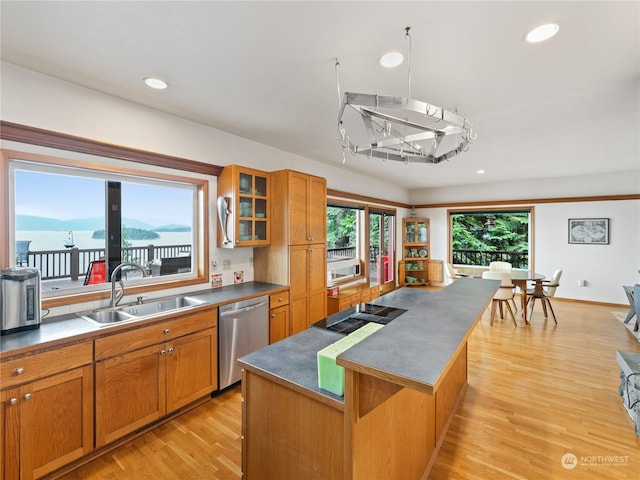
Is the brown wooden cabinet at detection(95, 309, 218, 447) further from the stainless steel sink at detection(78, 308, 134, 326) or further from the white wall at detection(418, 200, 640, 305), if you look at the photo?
the white wall at detection(418, 200, 640, 305)

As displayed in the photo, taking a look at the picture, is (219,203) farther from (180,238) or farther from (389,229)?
(389,229)

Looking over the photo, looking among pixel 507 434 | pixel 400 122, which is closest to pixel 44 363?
pixel 400 122

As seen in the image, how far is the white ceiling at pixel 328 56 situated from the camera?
5.14ft

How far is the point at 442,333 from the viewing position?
1.32 metres

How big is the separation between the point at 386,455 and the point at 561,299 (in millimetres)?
7015

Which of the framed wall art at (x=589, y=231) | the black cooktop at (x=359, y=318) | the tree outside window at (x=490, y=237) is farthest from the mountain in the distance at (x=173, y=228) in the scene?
the framed wall art at (x=589, y=231)

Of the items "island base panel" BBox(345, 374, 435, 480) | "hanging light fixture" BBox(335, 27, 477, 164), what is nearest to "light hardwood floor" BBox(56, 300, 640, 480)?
"island base panel" BBox(345, 374, 435, 480)

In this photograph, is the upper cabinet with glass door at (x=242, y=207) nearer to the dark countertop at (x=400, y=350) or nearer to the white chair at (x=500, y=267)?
the dark countertop at (x=400, y=350)

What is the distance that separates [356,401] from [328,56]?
2.01 meters

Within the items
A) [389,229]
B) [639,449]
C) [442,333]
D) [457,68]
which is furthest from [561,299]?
[442,333]

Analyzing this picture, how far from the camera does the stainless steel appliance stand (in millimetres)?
1846

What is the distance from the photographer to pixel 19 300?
190cm

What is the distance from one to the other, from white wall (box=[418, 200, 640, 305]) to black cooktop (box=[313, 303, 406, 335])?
6.20m

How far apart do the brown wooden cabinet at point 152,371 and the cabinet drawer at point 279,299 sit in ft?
2.29
